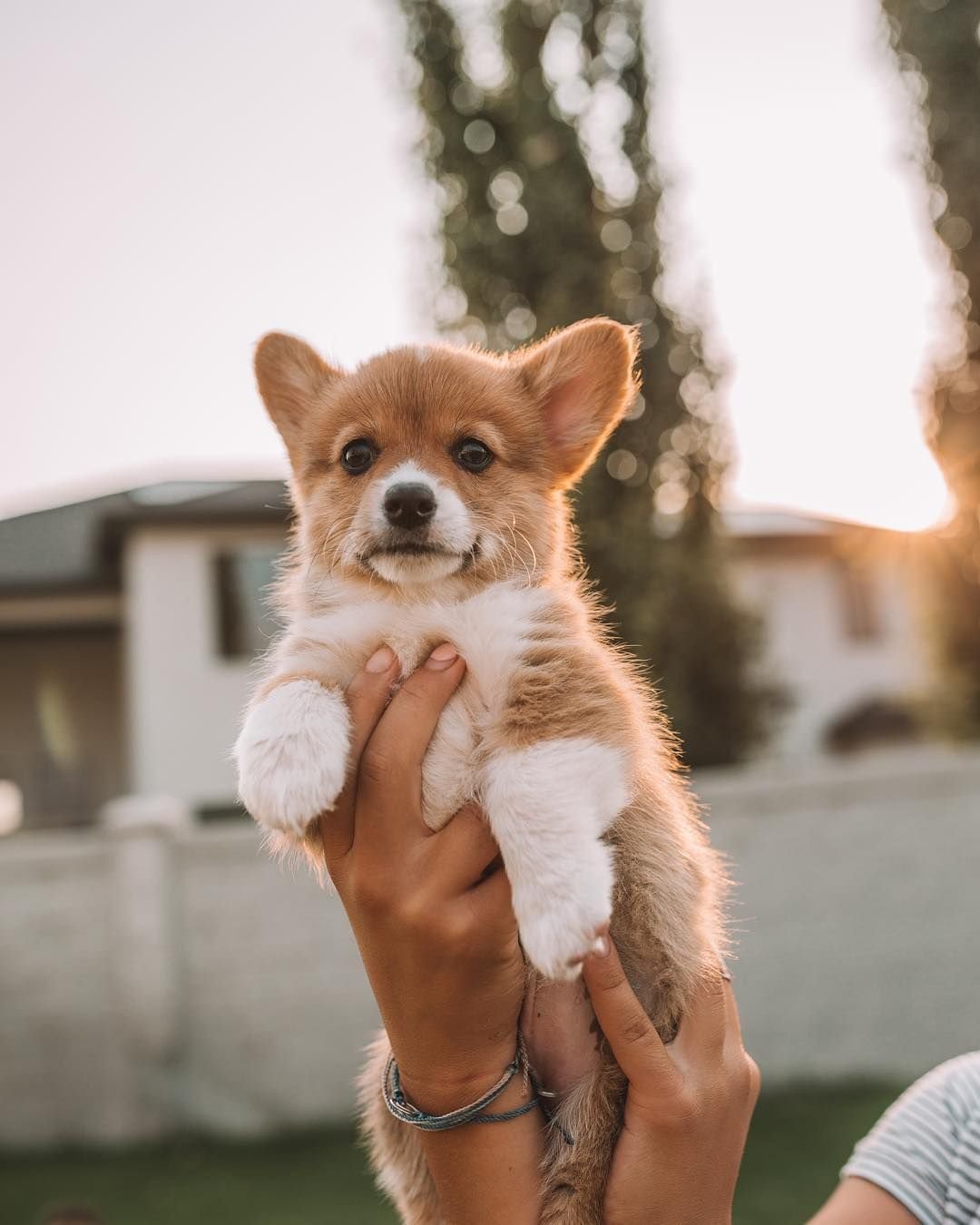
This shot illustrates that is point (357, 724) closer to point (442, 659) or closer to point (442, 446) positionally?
point (442, 659)

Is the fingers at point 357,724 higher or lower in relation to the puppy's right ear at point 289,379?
lower

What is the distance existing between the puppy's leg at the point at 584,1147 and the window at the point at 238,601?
16.3 metres

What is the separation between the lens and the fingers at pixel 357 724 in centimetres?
237

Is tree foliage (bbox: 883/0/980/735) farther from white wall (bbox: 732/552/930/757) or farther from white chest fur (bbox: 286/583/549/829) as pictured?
white chest fur (bbox: 286/583/549/829)

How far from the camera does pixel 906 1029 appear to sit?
11.0m

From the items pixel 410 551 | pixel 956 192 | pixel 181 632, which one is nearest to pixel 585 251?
pixel 956 192

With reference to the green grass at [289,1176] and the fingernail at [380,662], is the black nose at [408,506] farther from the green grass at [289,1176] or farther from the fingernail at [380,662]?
the green grass at [289,1176]

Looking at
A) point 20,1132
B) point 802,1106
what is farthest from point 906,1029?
point 20,1132

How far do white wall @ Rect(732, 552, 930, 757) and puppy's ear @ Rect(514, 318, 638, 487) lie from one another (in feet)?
69.0

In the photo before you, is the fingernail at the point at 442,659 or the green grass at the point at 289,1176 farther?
the green grass at the point at 289,1176

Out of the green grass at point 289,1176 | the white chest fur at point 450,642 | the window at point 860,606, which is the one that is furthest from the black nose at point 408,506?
the window at point 860,606

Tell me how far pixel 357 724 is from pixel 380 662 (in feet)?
0.57

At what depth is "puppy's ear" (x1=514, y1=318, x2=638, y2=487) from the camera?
120 inches

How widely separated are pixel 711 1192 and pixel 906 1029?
992 cm
